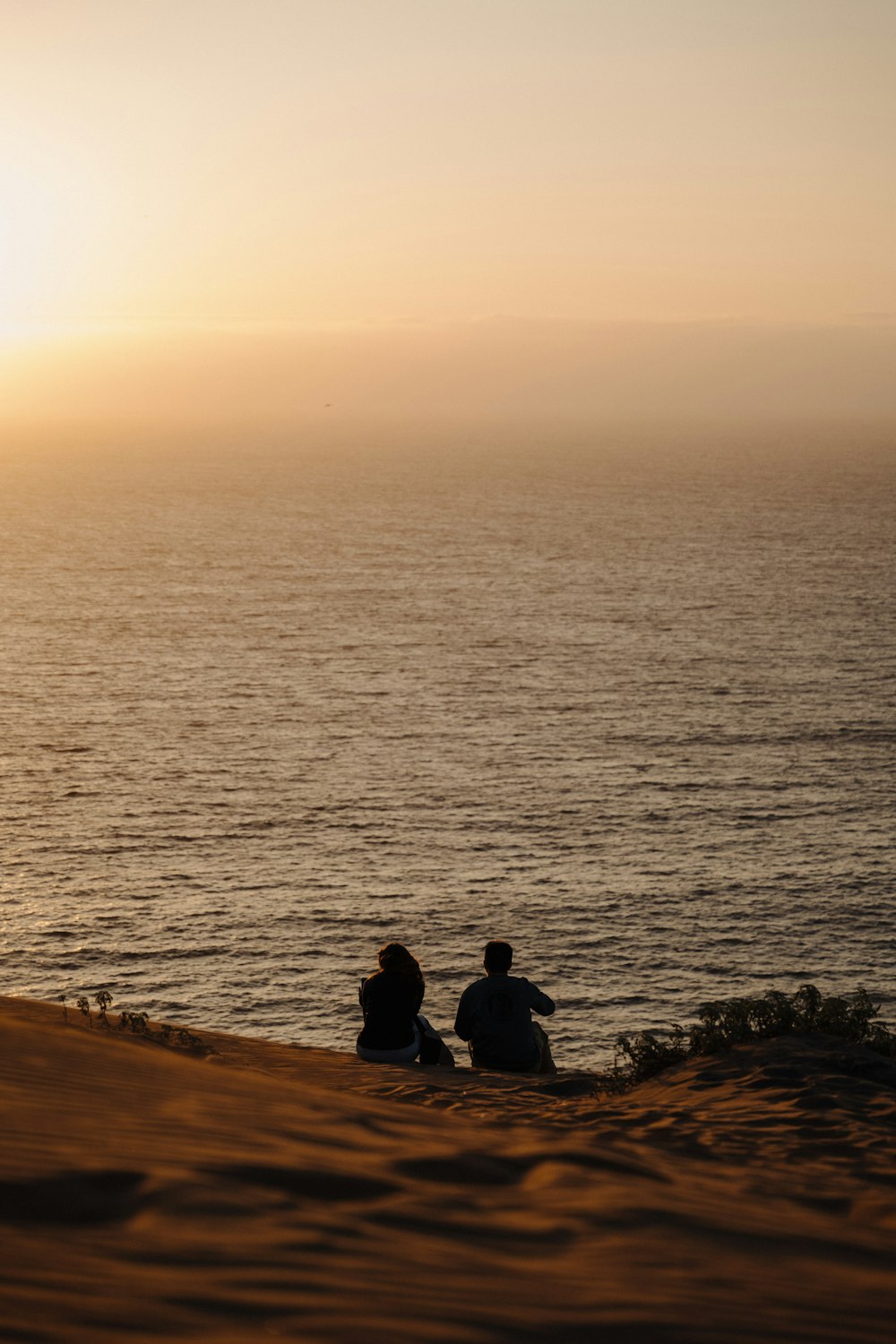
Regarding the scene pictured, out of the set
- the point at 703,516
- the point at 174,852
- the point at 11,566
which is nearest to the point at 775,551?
the point at 703,516

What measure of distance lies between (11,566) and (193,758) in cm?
7336

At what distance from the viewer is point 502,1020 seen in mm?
12594

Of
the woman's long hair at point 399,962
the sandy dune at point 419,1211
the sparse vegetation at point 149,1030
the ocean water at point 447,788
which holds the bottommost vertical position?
the ocean water at point 447,788

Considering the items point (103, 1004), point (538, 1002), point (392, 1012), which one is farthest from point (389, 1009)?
point (103, 1004)

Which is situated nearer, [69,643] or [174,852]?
[174,852]

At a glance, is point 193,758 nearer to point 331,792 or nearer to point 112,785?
point 112,785

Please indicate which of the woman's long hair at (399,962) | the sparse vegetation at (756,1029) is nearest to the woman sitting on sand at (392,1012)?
the woman's long hair at (399,962)

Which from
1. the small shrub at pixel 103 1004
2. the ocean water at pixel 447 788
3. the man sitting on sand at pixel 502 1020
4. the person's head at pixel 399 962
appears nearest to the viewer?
the person's head at pixel 399 962

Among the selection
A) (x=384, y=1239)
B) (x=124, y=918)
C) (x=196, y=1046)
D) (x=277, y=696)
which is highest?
(x=384, y=1239)

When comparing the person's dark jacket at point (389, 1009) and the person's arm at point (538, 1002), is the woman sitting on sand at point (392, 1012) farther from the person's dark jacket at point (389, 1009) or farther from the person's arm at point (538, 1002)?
the person's arm at point (538, 1002)

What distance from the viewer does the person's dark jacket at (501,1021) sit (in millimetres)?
12297

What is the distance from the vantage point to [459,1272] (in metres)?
5.40

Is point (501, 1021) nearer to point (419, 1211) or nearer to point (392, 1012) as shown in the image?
point (392, 1012)

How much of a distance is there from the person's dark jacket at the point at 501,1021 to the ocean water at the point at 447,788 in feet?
98.9
